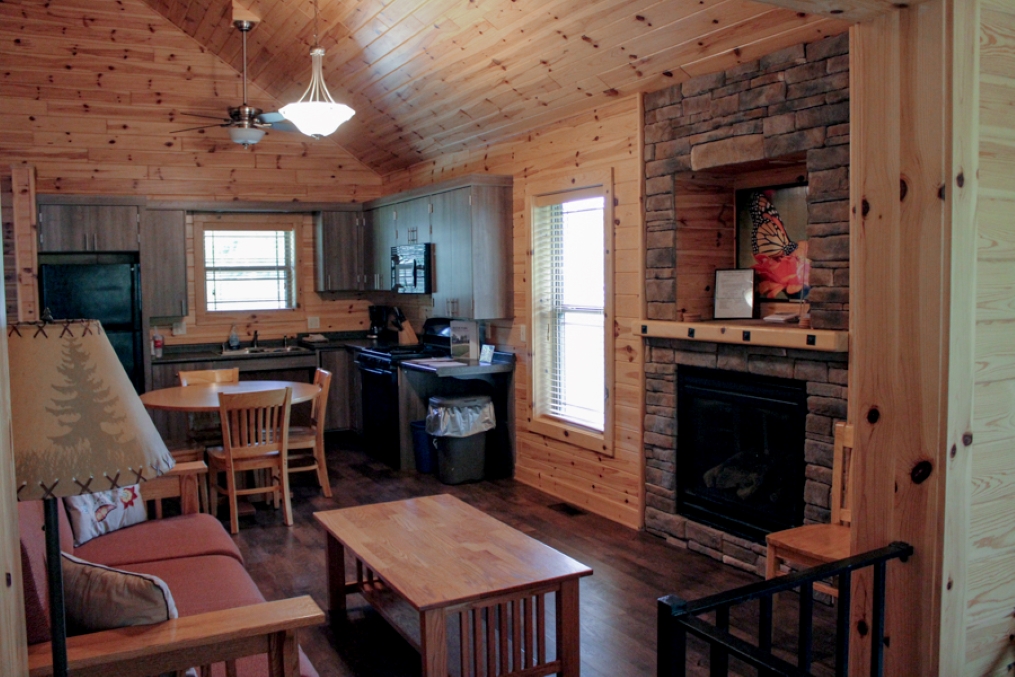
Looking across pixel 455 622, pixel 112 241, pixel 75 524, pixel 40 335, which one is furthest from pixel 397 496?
pixel 40 335

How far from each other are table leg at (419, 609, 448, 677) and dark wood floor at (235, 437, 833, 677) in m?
0.56

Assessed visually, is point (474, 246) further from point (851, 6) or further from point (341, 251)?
point (851, 6)

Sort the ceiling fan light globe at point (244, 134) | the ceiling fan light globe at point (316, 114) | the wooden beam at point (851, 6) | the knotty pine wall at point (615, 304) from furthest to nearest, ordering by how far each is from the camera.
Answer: the ceiling fan light globe at point (244, 134), the knotty pine wall at point (615, 304), the ceiling fan light globe at point (316, 114), the wooden beam at point (851, 6)

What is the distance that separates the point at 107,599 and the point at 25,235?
223 inches

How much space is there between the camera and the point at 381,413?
694 centimetres

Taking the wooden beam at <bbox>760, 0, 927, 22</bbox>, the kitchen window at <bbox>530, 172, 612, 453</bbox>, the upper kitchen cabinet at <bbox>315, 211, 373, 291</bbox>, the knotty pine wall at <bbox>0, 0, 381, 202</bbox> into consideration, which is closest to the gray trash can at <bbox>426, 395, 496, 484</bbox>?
the kitchen window at <bbox>530, 172, 612, 453</bbox>

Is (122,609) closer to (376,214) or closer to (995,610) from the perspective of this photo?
(995,610)

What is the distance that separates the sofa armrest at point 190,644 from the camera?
6.59 ft

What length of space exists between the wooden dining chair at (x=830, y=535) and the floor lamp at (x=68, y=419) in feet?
7.98

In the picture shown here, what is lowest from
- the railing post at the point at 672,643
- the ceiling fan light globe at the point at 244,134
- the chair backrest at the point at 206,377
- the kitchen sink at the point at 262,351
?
the railing post at the point at 672,643

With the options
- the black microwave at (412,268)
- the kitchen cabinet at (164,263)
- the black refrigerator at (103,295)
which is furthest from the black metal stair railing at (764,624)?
the kitchen cabinet at (164,263)

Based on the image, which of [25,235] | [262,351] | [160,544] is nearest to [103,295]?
[25,235]

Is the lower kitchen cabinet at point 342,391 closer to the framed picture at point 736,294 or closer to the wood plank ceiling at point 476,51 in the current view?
the wood plank ceiling at point 476,51

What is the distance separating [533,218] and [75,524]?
354 cm
